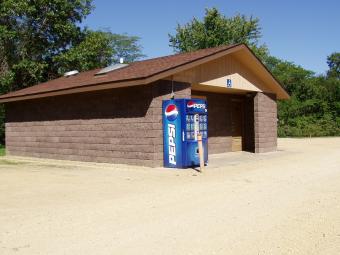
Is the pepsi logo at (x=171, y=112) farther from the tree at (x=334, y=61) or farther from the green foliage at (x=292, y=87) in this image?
the tree at (x=334, y=61)

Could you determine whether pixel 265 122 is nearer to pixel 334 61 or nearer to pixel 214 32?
pixel 214 32

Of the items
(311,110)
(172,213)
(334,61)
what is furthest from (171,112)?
(334,61)

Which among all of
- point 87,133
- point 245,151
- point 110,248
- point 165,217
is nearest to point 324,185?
point 165,217

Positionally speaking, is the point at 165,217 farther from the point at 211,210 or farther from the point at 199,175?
the point at 199,175

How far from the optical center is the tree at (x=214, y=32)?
41.8 metres

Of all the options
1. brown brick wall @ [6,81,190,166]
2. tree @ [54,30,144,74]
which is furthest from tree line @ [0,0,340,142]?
brown brick wall @ [6,81,190,166]

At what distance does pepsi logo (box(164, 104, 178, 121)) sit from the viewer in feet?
41.1

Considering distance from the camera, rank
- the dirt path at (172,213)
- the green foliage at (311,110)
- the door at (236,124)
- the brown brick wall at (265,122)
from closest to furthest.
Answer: the dirt path at (172,213)
the brown brick wall at (265,122)
the door at (236,124)
the green foliage at (311,110)

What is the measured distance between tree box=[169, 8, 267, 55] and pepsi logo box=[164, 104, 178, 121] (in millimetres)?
29789

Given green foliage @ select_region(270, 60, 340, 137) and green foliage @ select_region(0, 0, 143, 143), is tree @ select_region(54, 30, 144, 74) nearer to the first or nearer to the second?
green foliage @ select_region(0, 0, 143, 143)

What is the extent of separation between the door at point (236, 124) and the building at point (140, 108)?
44 millimetres

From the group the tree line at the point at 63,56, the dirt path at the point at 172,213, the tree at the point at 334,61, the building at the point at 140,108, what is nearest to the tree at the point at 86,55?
the tree line at the point at 63,56

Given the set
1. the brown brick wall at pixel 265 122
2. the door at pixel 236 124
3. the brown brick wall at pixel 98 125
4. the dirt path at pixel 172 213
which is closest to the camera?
the dirt path at pixel 172 213

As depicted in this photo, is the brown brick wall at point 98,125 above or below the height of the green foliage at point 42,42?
below
